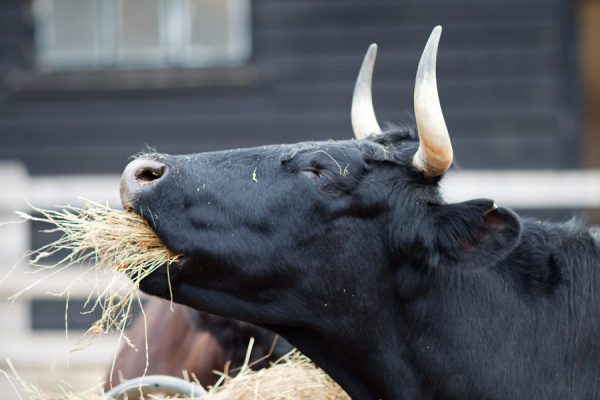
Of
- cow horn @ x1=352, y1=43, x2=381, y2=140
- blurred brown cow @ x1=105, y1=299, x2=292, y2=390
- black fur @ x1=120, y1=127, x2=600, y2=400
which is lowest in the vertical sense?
blurred brown cow @ x1=105, y1=299, x2=292, y2=390

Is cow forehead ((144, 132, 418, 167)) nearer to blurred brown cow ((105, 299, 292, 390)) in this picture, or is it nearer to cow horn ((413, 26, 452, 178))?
cow horn ((413, 26, 452, 178))

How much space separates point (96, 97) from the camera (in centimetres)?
788

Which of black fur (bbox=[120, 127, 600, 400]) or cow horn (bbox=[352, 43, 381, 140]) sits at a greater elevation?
cow horn (bbox=[352, 43, 381, 140])

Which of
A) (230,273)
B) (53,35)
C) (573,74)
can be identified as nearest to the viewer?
(230,273)

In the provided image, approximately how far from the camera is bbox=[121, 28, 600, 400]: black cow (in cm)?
227

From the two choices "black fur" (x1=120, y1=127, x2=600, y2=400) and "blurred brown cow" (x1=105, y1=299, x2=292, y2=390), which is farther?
"blurred brown cow" (x1=105, y1=299, x2=292, y2=390)

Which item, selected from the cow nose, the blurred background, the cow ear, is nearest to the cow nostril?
the cow nose

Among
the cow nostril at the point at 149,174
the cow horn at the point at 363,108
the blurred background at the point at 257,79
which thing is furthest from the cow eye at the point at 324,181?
the blurred background at the point at 257,79

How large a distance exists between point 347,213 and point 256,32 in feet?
18.7

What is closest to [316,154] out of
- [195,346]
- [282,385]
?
[282,385]

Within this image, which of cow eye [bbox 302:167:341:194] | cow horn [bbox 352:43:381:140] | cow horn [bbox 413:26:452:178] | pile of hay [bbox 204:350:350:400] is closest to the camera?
cow horn [bbox 413:26:452:178]

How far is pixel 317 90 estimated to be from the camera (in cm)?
772

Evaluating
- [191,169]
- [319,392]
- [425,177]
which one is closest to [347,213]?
[425,177]

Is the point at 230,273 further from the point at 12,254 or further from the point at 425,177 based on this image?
the point at 12,254
